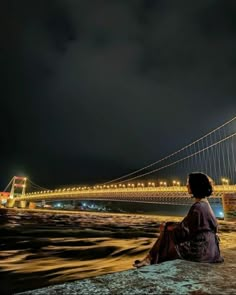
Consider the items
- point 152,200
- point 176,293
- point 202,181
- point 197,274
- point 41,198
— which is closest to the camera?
point 176,293

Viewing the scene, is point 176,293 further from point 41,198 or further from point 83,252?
point 41,198

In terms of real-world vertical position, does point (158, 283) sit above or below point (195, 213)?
below

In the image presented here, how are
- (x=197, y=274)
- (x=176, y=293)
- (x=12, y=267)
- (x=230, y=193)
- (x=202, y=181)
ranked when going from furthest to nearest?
(x=230, y=193) → (x=12, y=267) → (x=202, y=181) → (x=197, y=274) → (x=176, y=293)

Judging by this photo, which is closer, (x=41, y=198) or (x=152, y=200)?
(x=152, y=200)

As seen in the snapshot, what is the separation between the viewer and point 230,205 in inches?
1284

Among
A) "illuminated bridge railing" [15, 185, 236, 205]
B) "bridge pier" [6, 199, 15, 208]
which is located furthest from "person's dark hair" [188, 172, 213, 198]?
"bridge pier" [6, 199, 15, 208]

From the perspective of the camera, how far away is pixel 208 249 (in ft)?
9.43

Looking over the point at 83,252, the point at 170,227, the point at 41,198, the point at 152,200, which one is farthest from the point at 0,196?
the point at 170,227

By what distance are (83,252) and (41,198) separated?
5190cm

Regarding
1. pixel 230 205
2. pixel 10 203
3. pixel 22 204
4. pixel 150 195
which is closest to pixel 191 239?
pixel 230 205

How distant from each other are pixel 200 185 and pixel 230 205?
3279cm

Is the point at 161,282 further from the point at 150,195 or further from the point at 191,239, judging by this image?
the point at 150,195

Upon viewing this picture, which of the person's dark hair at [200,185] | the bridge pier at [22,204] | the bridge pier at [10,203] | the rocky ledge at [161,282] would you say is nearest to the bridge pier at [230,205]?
the person's dark hair at [200,185]

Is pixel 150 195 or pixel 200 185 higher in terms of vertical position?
pixel 150 195
